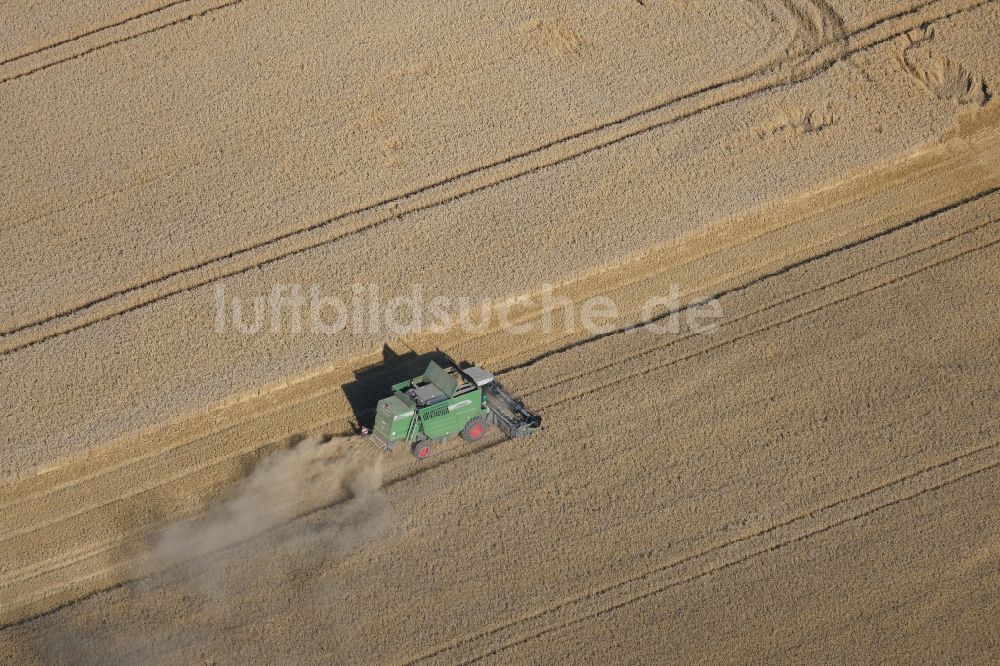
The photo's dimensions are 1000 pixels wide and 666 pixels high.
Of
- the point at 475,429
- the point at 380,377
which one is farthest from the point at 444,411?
the point at 380,377

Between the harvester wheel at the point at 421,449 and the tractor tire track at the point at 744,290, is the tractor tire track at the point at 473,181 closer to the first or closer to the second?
the tractor tire track at the point at 744,290

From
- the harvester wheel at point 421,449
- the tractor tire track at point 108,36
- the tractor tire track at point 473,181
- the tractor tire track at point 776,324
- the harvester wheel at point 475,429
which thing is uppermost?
the tractor tire track at point 108,36

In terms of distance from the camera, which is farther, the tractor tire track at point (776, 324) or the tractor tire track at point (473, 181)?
the tractor tire track at point (473, 181)

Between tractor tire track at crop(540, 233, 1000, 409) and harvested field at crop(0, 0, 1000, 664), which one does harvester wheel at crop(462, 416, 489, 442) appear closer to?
harvested field at crop(0, 0, 1000, 664)

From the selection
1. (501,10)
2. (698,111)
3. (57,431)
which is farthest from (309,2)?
(57,431)

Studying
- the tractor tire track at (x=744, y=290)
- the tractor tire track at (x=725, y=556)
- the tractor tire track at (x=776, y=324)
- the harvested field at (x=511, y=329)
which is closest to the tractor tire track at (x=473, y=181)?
the harvested field at (x=511, y=329)

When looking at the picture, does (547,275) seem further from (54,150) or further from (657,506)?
(54,150)
